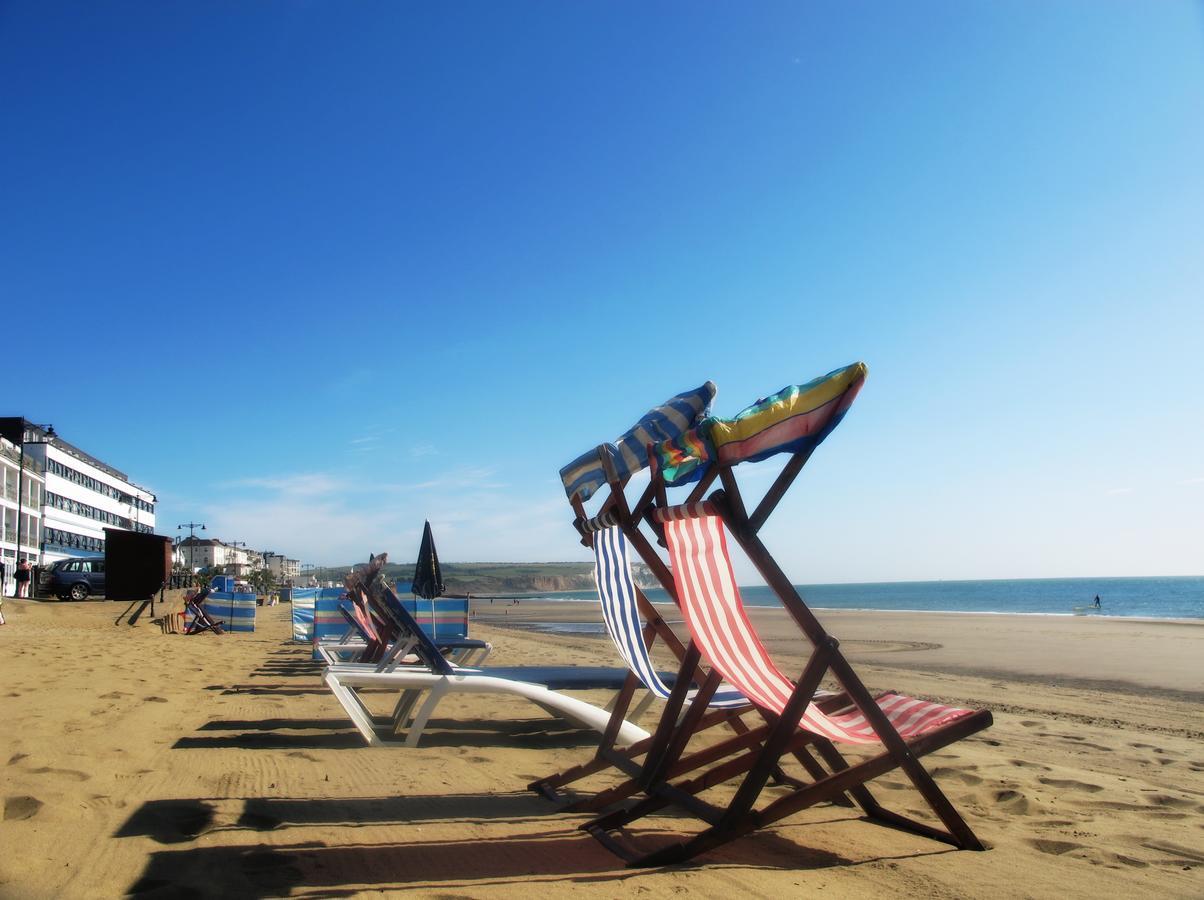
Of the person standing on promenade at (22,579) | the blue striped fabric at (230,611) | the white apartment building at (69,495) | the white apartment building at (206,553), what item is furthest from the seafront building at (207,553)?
the blue striped fabric at (230,611)

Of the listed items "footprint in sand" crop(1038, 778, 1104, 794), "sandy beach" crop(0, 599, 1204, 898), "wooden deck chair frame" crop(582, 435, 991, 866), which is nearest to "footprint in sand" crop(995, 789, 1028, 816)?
"sandy beach" crop(0, 599, 1204, 898)

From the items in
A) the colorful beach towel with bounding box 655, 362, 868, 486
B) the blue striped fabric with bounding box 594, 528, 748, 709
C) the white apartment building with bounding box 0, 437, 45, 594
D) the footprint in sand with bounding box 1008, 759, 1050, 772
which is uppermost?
the white apartment building with bounding box 0, 437, 45, 594

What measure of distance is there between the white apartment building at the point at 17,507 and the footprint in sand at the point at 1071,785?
1681 inches

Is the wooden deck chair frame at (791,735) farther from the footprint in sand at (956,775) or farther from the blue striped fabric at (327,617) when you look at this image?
the blue striped fabric at (327,617)

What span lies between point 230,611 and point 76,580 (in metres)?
14.6

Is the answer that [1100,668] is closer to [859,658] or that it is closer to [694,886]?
[859,658]

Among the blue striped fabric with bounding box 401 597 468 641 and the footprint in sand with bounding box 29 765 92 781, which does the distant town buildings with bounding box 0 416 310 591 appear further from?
the footprint in sand with bounding box 29 765 92 781

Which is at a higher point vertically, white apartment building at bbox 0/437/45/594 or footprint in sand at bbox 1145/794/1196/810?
white apartment building at bbox 0/437/45/594

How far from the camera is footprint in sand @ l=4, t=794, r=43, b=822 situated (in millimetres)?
3078

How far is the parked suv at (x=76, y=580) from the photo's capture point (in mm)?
27094

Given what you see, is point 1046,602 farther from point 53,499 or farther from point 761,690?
point 53,499

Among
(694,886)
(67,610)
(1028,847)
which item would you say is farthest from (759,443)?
(67,610)

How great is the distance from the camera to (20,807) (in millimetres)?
3182

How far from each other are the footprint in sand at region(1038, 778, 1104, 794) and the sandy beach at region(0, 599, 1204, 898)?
0.02 metres
